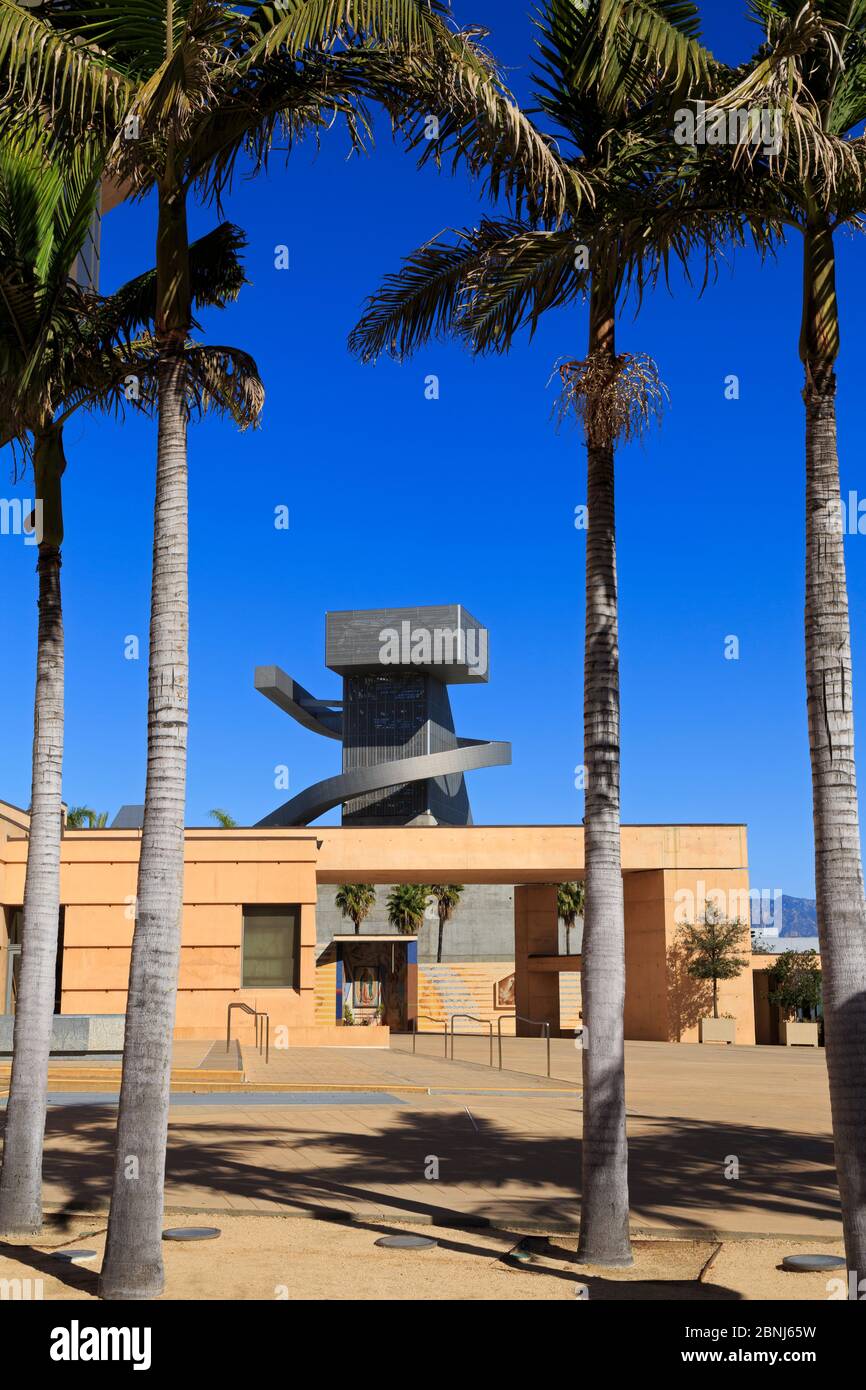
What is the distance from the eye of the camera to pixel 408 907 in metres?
68.5

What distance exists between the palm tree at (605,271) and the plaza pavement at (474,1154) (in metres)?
1.79

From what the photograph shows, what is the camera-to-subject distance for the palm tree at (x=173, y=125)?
310 inches

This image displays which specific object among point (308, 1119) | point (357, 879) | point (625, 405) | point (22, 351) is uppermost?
point (22, 351)

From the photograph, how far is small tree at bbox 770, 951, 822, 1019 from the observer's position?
39188mm

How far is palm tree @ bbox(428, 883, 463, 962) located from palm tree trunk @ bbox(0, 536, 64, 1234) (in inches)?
2336

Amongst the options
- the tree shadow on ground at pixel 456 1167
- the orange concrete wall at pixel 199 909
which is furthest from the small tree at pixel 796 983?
the tree shadow on ground at pixel 456 1167

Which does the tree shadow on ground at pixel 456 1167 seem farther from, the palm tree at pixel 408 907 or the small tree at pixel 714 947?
the palm tree at pixel 408 907

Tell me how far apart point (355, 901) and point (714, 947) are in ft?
111

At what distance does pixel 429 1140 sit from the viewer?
1430 centimetres

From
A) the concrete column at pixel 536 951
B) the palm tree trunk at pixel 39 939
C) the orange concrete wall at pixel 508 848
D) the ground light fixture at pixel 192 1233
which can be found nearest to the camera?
the ground light fixture at pixel 192 1233

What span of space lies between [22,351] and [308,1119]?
9.99 metres

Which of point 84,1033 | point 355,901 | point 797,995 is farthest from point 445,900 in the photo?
point 84,1033
